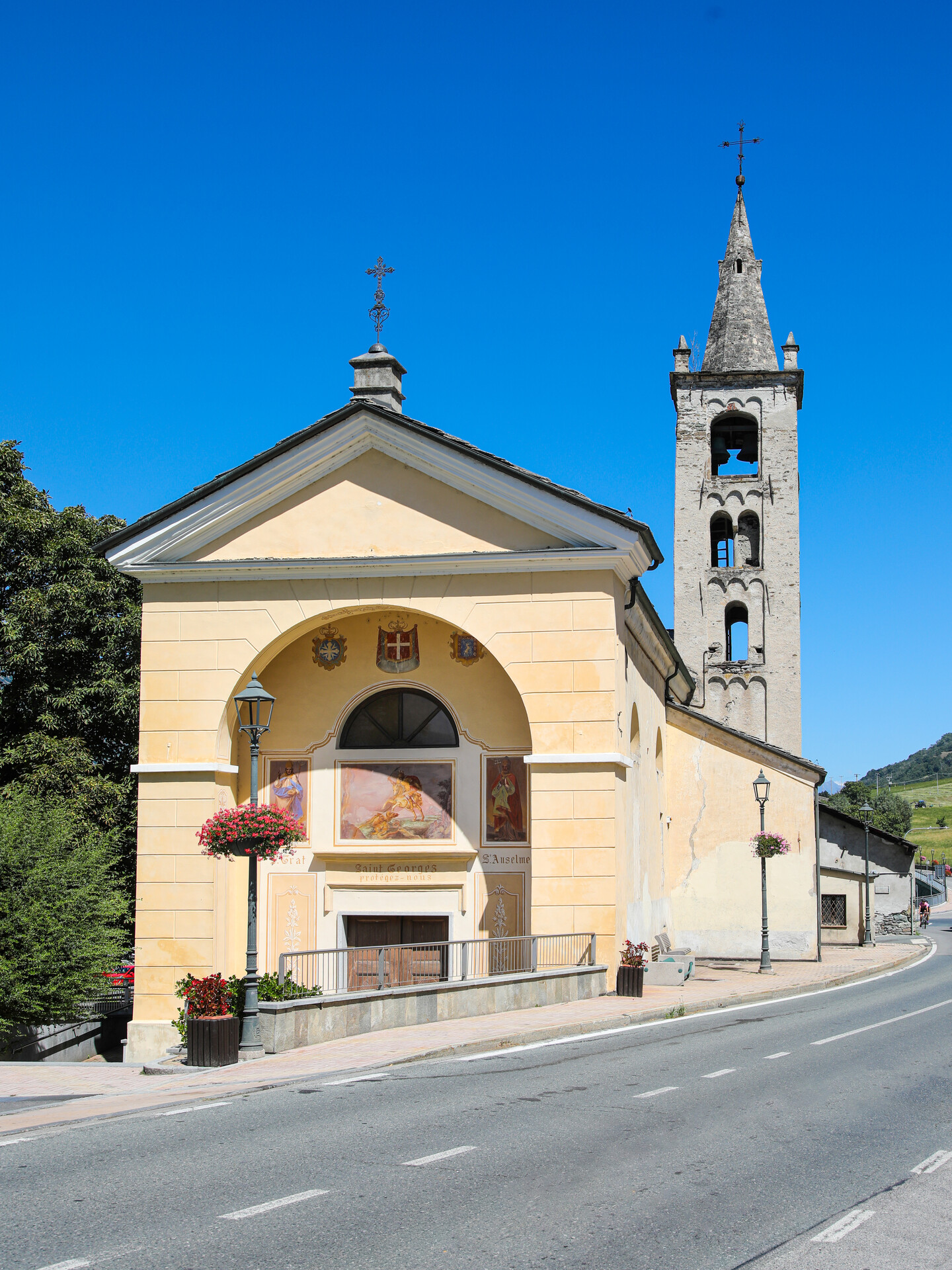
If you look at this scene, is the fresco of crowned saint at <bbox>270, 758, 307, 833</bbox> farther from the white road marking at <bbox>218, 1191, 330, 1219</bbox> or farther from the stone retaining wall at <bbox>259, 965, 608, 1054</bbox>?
the white road marking at <bbox>218, 1191, 330, 1219</bbox>

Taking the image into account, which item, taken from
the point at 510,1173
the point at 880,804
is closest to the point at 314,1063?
the point at 510,1173

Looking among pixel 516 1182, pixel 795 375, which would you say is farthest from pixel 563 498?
pixel 795 375

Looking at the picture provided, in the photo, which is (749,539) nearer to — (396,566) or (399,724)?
(399,724)

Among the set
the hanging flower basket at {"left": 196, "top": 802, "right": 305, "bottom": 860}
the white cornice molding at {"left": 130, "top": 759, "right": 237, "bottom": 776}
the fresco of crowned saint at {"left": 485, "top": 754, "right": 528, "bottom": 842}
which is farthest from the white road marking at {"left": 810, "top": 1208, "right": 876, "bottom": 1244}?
the white cornice molding at {"left": 130, "top": 759, "right": 237, "bottom": 776}

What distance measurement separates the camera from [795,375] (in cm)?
4253

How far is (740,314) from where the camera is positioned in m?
44.8

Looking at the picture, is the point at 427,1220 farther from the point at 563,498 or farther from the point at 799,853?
the point at 799,853

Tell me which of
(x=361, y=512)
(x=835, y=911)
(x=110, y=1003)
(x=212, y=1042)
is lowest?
(x=835, y=911)

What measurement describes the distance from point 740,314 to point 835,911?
22.9 metres

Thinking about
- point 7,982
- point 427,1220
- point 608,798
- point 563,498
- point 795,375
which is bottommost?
point 7,982

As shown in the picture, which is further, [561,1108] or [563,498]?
[563,498]

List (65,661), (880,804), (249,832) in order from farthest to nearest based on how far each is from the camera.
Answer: (880,804) → (65,661) → (249,832)

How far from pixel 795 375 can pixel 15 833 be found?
3113 centimetres

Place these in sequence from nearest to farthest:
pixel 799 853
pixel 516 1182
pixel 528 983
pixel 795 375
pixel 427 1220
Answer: pixel 427 1220 < pixel 516 1182 < pixel 528 983 < pixel 799 853 < pixel 795 375
